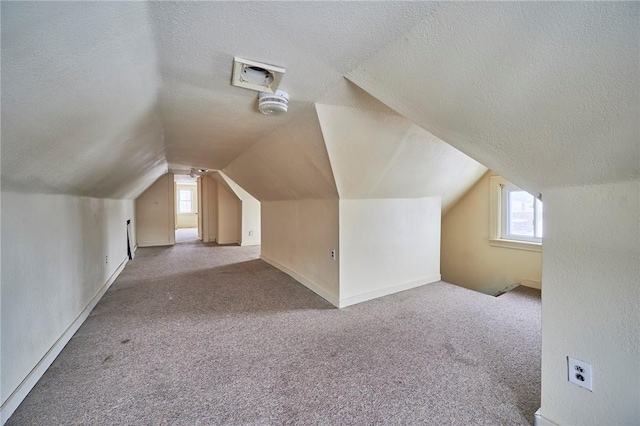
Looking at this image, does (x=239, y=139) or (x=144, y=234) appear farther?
(x=144, y=234)

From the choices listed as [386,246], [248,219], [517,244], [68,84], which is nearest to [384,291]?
[386,246]

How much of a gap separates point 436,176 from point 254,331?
275cm

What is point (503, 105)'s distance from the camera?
1152 millimetres

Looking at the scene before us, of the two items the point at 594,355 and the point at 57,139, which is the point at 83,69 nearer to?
the point at 57,139

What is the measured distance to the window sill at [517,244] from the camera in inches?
152

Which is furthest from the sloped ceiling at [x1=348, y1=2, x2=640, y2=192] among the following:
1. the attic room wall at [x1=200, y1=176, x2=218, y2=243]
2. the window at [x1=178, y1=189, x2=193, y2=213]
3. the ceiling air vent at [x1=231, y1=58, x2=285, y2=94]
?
the window at [x1=178, y1=189, x2=193, y2=213]

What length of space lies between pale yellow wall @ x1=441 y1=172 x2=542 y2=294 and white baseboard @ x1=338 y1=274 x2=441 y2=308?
1145 mm

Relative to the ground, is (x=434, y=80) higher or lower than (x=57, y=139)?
higher

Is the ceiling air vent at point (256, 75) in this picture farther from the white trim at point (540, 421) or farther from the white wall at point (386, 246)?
the white trim at point (540, 421)

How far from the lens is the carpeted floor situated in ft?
5.01

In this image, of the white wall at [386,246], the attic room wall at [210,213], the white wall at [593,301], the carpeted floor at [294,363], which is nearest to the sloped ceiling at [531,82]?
the white wall at [593,301]

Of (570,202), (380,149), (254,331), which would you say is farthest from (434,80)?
(254,331)

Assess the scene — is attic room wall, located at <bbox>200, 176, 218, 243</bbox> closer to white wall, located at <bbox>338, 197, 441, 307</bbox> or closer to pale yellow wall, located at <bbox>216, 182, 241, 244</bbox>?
pale yellow wall, located at <bbox>216, 182, 241, 244</bbox>

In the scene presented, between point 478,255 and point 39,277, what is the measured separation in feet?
17.9
